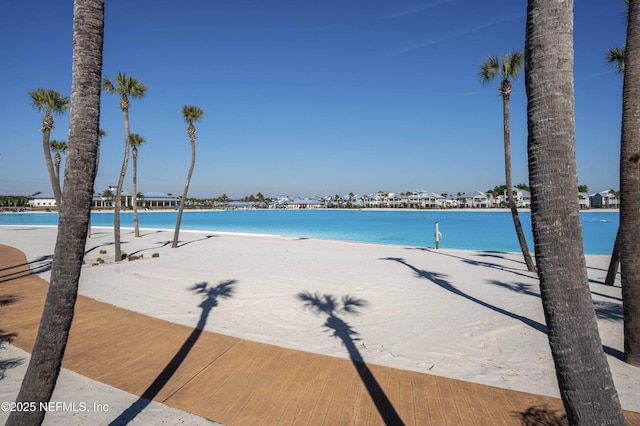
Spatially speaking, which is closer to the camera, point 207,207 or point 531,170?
point 531,170

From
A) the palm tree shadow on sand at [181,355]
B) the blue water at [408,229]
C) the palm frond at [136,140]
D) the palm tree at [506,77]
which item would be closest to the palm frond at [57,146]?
the palm frond at [136,140]

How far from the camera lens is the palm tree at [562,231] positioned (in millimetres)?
2209

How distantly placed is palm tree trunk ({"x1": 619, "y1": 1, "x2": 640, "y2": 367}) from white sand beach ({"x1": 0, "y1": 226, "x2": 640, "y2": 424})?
63 centimetres

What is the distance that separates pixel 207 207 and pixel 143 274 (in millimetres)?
153899

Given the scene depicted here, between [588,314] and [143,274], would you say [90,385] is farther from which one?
[143,274]

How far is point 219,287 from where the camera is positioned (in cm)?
1088

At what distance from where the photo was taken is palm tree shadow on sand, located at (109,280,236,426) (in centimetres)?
428

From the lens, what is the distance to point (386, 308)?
8711 mm

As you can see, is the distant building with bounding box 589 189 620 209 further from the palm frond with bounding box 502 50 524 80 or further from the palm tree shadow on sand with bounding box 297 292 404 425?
the palm tree shadow on sand with bounding box 297 292 404 425

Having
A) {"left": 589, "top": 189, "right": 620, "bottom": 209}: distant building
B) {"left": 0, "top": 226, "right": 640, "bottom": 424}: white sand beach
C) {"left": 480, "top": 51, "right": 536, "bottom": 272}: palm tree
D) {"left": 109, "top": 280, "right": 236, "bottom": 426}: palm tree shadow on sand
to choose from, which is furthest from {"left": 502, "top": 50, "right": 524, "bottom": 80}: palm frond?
{"left": 589, "top": 189, "right": 620, "bottom": 209}: distant building

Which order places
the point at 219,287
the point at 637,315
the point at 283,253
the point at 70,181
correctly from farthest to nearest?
the point at 283,253 → the point at 219,287 → the point at 637,315 → the point at 70,181

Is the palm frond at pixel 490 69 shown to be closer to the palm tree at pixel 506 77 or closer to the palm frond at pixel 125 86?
the palm tree at pixel 506 77

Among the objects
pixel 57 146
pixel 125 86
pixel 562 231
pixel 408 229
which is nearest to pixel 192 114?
pixel 125 86

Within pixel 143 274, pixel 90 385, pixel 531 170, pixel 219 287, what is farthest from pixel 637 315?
pixel 143 274
